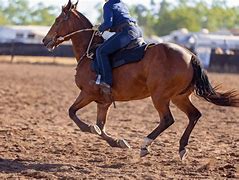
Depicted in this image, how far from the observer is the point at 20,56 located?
46656 millimetres

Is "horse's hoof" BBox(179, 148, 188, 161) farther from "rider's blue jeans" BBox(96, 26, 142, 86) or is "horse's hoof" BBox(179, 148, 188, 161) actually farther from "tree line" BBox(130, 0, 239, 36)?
"tree line" BBox(130, 0, 239, 36)

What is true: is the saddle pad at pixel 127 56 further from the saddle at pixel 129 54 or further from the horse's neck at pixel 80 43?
the horse's neck at pixel 80 43

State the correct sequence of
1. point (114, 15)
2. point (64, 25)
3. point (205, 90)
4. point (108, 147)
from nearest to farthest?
1. point (205, 90)
2. point (114, 15)
3. point (108, 147)
4. point (64, 25)

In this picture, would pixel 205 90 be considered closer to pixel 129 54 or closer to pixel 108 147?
pixel 129 54

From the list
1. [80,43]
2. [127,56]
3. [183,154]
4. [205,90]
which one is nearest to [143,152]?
[183,154]

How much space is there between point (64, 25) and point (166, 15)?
350ft

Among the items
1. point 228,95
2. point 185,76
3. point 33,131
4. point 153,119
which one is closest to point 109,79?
point 185,76

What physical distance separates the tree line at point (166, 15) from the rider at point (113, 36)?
342 ft

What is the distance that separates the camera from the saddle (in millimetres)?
9680

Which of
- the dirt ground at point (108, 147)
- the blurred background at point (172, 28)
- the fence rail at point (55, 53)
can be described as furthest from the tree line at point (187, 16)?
the dirt ground at point (108, 147)

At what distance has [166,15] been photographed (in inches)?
4582

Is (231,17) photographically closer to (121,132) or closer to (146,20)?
(146,20)

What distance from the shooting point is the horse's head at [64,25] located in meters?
10.7

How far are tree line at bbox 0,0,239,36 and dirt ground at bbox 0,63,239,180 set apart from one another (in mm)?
98517
